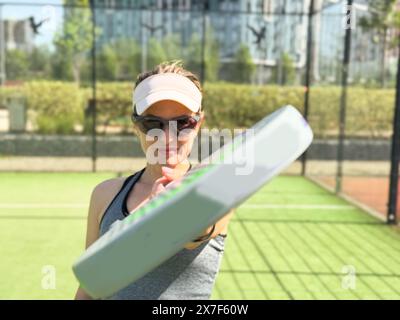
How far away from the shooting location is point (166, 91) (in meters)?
1.43

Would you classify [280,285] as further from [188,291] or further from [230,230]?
[188,291]

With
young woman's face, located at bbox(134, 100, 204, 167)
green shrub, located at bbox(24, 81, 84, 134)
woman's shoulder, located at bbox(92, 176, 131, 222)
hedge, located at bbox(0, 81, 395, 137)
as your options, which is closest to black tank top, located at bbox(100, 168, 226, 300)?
woman's shoulder, located at bbox(92, 176, 131, 222)

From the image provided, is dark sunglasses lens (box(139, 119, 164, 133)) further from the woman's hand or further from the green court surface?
the green court surface

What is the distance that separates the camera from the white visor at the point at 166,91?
4.68ft

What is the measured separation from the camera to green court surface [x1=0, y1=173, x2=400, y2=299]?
461 cm

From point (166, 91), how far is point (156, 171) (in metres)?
0.28

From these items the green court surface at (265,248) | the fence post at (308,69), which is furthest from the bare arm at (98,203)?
the fence post at (308,69)

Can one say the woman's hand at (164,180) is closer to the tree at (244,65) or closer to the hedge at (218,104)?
the hedge at (218,104)

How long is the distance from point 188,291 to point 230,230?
5161 mm

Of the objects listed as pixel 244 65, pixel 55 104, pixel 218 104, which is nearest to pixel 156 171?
pixel 218 104

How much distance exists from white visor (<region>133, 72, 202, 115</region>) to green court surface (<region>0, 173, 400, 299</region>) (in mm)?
3216

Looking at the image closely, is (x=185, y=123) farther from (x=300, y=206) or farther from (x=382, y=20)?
(x=382, y=20)

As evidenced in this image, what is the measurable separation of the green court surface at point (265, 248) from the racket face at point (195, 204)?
3469 mm

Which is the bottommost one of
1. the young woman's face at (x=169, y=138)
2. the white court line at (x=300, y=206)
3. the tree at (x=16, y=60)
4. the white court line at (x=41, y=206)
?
the white court line at (x=300, y=206)
